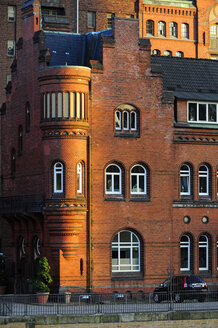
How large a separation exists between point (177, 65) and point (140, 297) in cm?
1867

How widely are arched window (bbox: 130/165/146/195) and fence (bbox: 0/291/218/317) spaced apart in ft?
31.0

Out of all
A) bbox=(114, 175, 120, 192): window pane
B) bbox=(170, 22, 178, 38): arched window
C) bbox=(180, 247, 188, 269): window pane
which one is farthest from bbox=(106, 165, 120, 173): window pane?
bbox=(170, 22, 178, 38): arched window

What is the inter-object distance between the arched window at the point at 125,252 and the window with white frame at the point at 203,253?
13.9ft

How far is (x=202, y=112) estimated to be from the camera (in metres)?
58.7

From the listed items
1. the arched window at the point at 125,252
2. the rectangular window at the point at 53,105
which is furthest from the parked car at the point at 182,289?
the rectangular window at the point at 53,105

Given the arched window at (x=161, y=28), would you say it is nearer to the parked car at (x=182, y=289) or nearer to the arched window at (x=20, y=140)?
A: the arched window at (x=20, y=140)

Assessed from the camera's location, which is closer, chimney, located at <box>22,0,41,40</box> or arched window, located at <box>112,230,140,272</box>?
arched window, located at <box>112,230,140,272</box>

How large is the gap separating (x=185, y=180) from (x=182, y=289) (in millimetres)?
8677

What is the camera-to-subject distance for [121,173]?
55812 millimetres

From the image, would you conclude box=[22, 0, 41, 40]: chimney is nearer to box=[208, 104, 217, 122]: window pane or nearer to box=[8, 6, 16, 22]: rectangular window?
box=[208, 104, 217, 122]: window pane

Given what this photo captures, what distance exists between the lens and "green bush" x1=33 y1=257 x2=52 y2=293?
172 feet

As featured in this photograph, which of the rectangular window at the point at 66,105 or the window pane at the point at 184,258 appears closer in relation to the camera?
the rectangular window at the point at 66,105

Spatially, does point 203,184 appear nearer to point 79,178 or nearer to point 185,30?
point 79,178

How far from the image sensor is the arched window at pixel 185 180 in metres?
57.9
